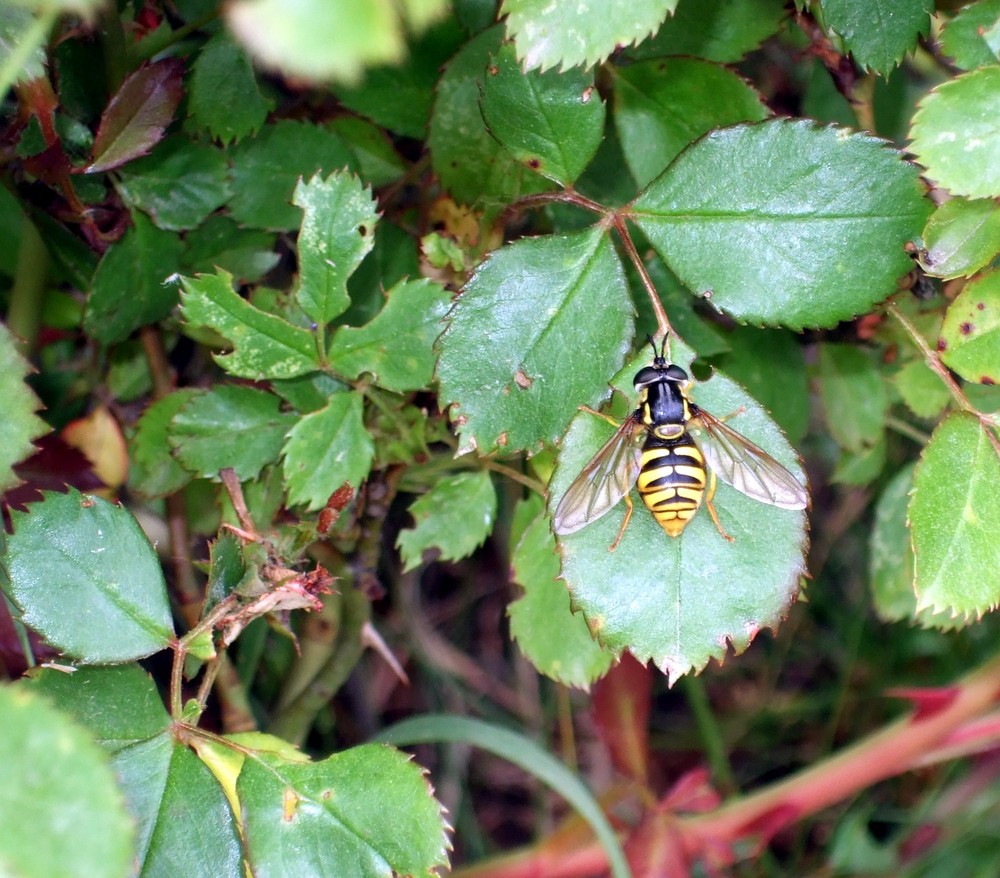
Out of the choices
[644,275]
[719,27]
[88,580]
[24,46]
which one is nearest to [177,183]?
[24,46]

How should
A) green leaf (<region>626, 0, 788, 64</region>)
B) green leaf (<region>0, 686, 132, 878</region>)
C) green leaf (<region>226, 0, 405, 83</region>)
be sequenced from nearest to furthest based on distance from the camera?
1. green leaf (<region>226, 0, 405, 83</region>)
2. green leaf (<region>0, 686, 132, 878</region>)
3. green leaf (<region>626, 0, 788, 64</region>)

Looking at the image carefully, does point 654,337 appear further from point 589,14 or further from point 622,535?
point 589,14

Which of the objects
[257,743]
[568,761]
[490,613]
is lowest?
[568,761]

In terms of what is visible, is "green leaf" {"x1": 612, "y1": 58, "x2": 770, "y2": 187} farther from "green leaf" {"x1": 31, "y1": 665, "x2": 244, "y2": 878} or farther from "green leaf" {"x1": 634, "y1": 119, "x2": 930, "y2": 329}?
"green leaf" {"x1": 31, "y1": 665, "x2": 244, "y2": 878}

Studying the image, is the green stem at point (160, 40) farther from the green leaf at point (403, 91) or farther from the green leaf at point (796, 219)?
the green leaf at point (796, 219)

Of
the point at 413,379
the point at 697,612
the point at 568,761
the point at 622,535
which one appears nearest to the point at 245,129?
the point at 413,379

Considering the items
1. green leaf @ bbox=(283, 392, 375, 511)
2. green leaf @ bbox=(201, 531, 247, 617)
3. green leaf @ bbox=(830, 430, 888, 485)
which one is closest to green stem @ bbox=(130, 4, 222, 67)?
green leaf @ bbox=(283, 392, 375, 511)

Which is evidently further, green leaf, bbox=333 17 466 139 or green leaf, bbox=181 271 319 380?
green leaf, bbox=333 17 466 139

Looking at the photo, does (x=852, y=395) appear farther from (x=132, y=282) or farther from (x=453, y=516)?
(x=132, y=282)
